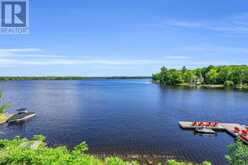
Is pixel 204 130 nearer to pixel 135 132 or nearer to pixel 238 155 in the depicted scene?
pixel 135 132

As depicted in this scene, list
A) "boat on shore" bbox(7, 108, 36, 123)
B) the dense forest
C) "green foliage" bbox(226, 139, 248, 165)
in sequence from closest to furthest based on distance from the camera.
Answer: "green foliage" bbox(226, 139, 248, 165) < "boat on shore" bbox(7, 108, 36, 123) < the dense forest

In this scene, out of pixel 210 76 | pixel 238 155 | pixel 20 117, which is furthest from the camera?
pixel 210 76

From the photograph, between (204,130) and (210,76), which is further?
(210,76)

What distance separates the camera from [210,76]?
16075cm

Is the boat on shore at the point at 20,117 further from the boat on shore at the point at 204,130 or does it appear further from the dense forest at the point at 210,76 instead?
the dense forest at the point at 210,76

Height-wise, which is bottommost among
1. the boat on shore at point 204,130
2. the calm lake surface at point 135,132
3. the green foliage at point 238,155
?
the calm lake surface at point 135,132

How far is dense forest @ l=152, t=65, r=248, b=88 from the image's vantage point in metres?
144

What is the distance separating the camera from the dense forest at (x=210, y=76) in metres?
144

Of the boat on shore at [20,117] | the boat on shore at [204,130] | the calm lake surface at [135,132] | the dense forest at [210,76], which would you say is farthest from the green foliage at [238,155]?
the dense forest at [210,76]

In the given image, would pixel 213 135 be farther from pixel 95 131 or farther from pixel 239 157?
pixel 239 157

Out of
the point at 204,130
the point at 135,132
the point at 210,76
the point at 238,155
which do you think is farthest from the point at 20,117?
the point at 210,76

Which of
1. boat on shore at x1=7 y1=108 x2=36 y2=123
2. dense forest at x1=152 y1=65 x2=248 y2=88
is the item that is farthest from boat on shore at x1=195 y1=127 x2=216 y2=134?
dense forest at x1=152 y1=65 x2=248 y2=88

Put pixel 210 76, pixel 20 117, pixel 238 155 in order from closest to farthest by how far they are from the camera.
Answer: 1. pixel 238 155
2. pixel 20 117
3. pixel 210 76

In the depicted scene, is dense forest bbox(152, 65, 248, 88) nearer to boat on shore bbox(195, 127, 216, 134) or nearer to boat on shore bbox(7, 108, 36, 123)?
boat on shore bbox(195, 127, 216, 134)
